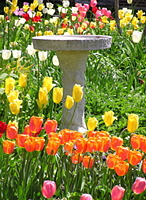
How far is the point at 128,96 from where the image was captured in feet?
14.5

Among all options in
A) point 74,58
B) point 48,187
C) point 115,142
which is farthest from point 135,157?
point 74,58

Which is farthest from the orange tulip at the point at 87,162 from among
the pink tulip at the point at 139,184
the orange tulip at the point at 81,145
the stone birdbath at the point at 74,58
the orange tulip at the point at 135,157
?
the stone birdbath at the point at 74,58

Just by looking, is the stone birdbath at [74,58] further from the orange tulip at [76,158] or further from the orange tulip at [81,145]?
the orange tulip at [81,145]

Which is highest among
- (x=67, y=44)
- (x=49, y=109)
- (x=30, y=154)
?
(x=67, y=44)

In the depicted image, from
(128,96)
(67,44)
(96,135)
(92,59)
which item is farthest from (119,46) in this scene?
(96,135)

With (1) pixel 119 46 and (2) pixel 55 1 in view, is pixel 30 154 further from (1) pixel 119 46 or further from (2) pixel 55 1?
(2) pixel 55 1

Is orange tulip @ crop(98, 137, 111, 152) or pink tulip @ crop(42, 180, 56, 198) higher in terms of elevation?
orange tulip @ crop(98, 137, 111, 152)

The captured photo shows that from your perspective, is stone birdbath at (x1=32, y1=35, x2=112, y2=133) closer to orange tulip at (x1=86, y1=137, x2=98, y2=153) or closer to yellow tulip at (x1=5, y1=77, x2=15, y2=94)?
yellow tulip at (x1=5, y1=77, x2=15, y2=94)

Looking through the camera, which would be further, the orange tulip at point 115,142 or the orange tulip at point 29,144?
the orange tulip at point 115,142

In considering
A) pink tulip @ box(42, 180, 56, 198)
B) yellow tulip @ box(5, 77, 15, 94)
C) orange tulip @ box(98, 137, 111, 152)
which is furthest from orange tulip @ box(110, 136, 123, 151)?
yellow tulip @ box(5, 77, 15, 94)

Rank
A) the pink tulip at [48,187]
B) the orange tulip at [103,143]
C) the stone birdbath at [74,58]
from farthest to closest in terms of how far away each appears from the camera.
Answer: the stone birdbath at [74,58] → the orange tulip at [103,143] → the pink tulip at [48,187]

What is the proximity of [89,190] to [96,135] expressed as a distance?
28 centimetres

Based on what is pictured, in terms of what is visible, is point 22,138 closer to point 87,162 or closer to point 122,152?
point 87,162

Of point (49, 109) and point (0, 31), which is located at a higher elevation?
point (0, 31)
